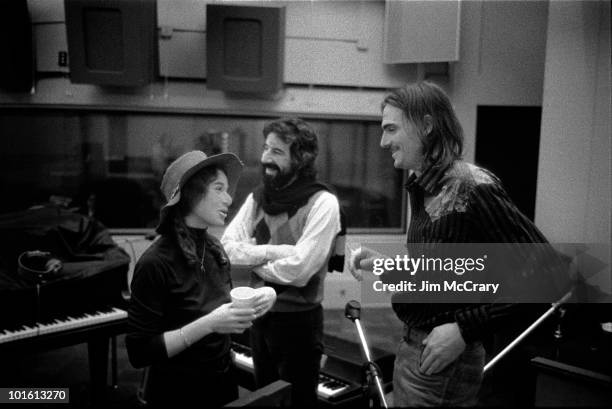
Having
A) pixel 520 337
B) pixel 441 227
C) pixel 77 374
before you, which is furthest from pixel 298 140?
pixel 77 374

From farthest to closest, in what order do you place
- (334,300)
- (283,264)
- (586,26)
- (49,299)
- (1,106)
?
1. (334,300)
2. (1,106)
3. (586,26)
4. (49,299)
5. (283,264)

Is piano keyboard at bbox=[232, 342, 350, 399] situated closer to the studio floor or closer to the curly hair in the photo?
the studio floor

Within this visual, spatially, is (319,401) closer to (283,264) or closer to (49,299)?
(283,264)

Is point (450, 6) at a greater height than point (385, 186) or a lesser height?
greater

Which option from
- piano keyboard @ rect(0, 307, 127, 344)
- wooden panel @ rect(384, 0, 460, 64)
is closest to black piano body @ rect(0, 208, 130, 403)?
piano keyboard @ rect(0, 307, 127, 344)

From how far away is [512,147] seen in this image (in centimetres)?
554

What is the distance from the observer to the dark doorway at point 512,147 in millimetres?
5469

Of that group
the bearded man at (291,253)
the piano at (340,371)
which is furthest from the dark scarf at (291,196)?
the piano at (340,371)

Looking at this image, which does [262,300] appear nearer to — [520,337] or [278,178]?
[278,178]

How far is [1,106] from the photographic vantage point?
15.7ft

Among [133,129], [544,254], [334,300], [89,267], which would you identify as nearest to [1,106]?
[133,129]

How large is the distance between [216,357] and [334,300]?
3836 millimetres

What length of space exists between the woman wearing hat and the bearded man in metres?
0.45

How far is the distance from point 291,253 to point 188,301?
668mm
